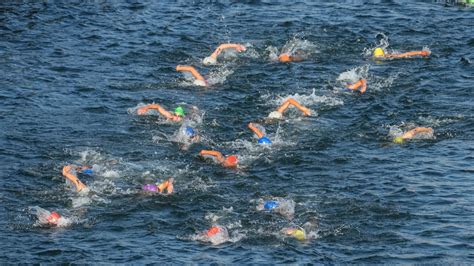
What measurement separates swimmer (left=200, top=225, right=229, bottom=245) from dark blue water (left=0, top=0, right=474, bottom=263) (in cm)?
24

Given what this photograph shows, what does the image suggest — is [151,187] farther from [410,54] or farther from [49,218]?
[410,54]

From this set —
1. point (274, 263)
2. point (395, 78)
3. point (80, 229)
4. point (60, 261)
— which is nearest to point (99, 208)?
point (80, 229)

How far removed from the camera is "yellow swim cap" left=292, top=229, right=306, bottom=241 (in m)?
19.3

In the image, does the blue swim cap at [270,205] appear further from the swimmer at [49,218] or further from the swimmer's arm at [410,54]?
the swimmer's arm at [410,54]

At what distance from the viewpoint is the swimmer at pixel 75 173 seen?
2156cm

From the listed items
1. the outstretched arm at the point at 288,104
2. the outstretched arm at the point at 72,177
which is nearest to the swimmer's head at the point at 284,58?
the outstretched arm at the point at 288,104

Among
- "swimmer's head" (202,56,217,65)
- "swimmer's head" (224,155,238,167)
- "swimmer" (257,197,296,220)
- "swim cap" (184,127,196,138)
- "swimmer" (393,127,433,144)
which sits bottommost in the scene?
"swimmer" (257,197,296,220)

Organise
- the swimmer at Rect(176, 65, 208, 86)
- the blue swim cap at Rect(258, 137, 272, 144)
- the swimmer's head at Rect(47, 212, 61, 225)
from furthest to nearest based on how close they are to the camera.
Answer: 1. the swimmer at Rect(176, 65, 208, 86)
2. the blue swim cap at Rect(258, 137, 272, 144)
3. the swimmer's head at Rect(47, 212, 61, 225)

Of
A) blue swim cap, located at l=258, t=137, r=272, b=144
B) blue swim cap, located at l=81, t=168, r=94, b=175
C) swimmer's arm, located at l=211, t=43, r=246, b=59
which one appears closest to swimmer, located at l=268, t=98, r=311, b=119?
blue swim cap, located at l=258, t=137, r=272, b=144

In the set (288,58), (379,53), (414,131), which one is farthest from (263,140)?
(379,53)

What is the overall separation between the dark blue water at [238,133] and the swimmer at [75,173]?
→ 299 millimetres

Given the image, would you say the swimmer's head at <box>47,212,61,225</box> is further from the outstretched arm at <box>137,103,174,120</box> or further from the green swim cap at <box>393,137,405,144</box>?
the green swim cap at <box>393,137,405,144</box>

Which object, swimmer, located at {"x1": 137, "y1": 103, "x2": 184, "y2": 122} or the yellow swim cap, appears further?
swimmer, located at {"x1": 137, "y1": 103, "x2": 184, "y2": 122}

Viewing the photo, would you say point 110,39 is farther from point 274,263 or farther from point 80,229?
point 274,263
